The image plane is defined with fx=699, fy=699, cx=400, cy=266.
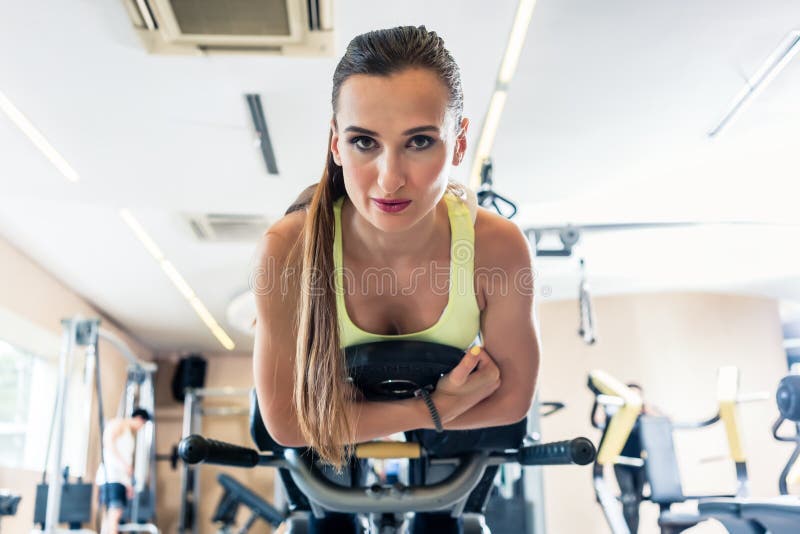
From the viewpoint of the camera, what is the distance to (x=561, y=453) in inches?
44.2

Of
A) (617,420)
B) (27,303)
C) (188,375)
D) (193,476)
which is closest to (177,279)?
(27,303)

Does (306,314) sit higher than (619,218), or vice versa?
(619,218)

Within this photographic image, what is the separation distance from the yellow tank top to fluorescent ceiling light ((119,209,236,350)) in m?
4.05

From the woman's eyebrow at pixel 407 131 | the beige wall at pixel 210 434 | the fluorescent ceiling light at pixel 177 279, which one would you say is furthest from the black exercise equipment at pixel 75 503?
the woman's eyebrow at pixel 407 131

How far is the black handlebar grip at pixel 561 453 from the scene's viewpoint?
1.09 m

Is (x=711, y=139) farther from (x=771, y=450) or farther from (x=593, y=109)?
(x=771, y=450)

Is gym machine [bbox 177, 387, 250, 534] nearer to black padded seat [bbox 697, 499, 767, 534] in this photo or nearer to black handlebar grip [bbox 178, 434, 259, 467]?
black padded seat [bbox 697, 499, 767, 534]

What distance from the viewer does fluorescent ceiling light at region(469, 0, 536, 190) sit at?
2.62 m

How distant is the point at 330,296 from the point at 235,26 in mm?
1967

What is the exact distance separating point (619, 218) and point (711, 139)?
1.40 metres

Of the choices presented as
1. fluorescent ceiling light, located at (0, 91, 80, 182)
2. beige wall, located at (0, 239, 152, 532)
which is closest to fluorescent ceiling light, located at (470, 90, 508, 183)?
fluorescent ceiling light, located at (0, 91, 80, 182)

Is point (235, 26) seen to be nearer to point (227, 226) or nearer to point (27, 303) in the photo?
point (227, 226)

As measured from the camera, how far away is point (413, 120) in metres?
0.95

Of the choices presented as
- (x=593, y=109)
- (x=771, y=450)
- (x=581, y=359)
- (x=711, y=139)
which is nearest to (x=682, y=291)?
(x=581, y=359)
